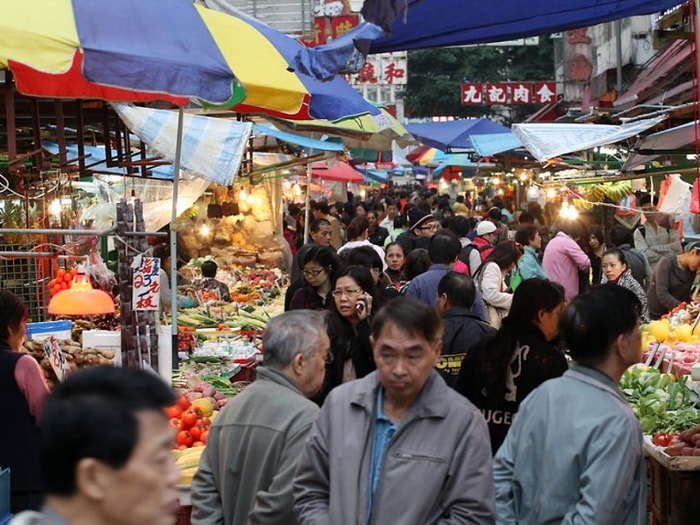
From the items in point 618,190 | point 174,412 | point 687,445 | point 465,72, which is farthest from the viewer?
point 465,72

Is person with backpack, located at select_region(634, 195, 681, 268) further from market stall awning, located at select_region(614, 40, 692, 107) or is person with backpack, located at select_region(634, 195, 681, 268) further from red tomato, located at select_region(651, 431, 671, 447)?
red tomato, located at select_region(651, 431, 671, 447)

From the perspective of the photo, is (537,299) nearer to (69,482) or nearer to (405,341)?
(405,341)

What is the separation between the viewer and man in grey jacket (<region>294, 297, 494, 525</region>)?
3211mm

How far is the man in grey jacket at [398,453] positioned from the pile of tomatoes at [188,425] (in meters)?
2.84

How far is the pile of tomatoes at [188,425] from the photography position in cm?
619

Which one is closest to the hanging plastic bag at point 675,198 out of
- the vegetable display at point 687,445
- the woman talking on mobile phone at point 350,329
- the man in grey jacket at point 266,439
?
the vegetable display at point 687,445

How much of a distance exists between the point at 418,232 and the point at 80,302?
Result: 245 inches

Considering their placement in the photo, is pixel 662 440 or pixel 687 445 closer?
pixel 687 445

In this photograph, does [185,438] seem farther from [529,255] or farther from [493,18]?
[529,255]

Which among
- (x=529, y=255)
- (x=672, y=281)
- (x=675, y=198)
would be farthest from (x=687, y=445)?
(x=529, y=255)

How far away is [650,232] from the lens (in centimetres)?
1323

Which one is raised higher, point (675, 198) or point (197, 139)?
point (197, 139)

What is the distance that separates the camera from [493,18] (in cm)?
628

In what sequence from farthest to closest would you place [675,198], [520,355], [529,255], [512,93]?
[512,93] → [529,255] → [675,198] → [520,355]
